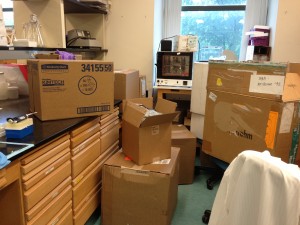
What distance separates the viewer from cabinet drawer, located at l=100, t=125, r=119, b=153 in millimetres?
1957

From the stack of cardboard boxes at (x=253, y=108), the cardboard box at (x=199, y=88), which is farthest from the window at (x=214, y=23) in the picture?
the stack of cardboard boxes at (x=253, y=108)

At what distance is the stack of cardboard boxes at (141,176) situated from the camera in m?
1.71

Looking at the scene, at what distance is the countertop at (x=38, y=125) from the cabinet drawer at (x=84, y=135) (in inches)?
3.1

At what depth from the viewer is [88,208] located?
181 cm

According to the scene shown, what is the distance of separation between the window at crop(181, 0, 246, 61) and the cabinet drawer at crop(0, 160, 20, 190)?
10.6 ft

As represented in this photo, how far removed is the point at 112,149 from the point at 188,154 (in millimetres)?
766

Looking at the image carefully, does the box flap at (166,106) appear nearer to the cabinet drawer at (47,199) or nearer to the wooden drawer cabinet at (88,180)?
the wooden drawer cabinet at (88,180)

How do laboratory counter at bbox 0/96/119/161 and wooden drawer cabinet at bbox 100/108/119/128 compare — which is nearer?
laboratory counter at bbox 0/96/119/161

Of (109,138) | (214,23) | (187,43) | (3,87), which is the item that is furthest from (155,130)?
(214,23)

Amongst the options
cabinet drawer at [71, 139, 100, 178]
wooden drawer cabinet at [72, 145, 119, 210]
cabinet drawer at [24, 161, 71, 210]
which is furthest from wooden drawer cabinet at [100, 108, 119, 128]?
cabinet drawer at [24, 161, 71, 210]

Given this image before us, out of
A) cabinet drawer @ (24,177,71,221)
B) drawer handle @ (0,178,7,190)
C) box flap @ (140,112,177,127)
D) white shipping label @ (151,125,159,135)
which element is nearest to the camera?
drawer handle @ (0,178,7,190)

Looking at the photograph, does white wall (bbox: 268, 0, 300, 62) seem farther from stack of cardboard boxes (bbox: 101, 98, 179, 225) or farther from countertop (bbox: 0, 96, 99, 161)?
countertop (bbox: 0, 96, 99, 161)

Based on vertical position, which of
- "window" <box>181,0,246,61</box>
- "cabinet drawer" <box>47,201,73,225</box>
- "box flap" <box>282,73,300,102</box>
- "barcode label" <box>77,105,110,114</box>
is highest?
"window" <box>181,0,246,61</box>

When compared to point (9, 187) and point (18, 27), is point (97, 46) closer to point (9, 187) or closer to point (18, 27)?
point (18, 27)
